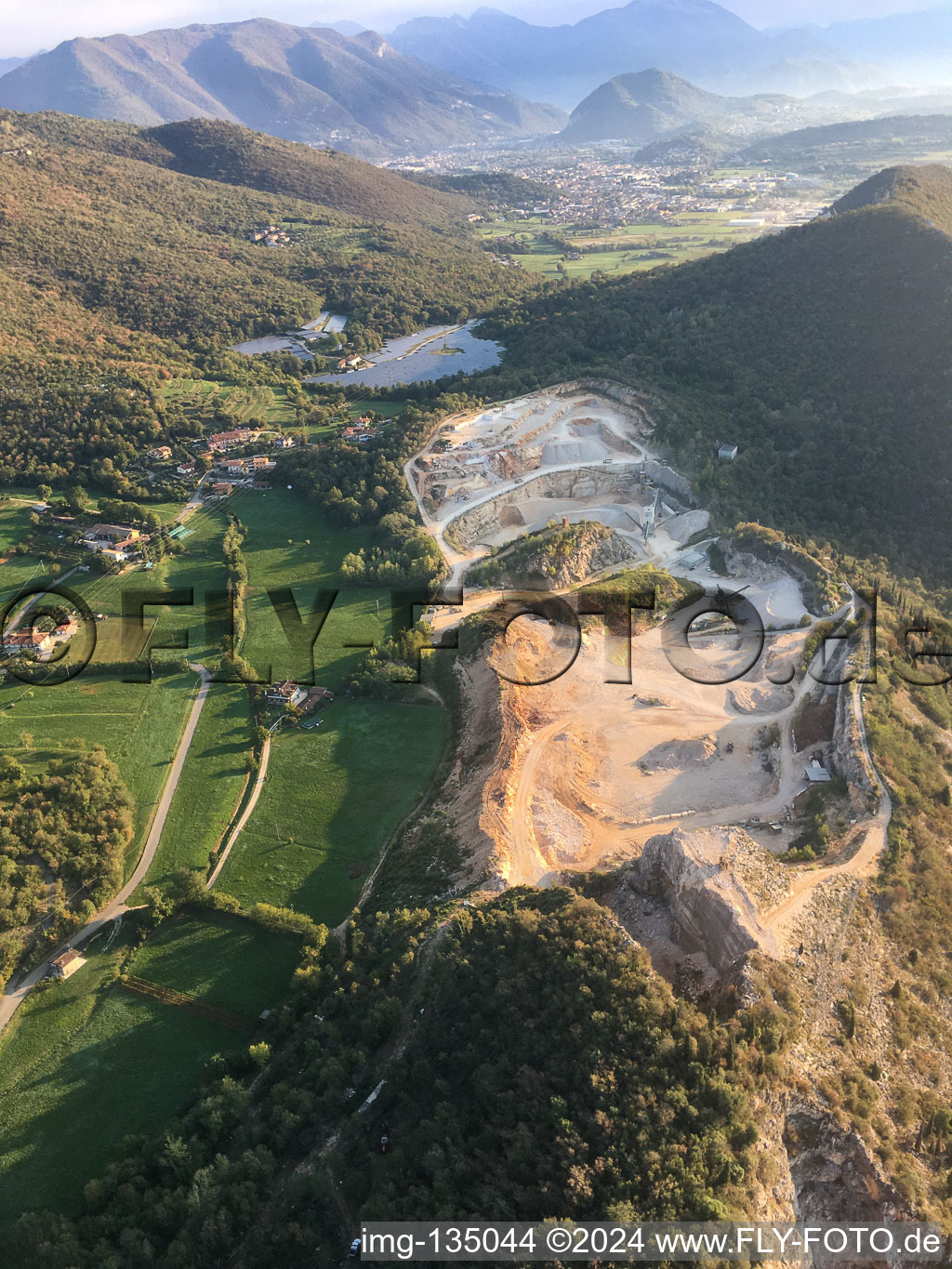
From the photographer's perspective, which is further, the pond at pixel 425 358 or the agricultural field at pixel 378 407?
the pond at pixel 425 358

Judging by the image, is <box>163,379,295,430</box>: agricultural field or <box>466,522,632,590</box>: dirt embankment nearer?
<box>466,522,632,590</box>: dirt embankment

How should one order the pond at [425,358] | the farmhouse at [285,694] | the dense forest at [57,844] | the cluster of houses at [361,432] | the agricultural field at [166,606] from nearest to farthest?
the dense forest at [57,844] → the farmhouse at [285,694] → the agricultural field at [166,606] → the cluster of houses at [361,432] → the pond at [425,358]

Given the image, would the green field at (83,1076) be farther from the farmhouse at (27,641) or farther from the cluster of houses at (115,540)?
the cluster of houses at (115,540)

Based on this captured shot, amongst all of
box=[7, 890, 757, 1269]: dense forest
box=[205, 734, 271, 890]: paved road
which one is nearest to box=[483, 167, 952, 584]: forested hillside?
box=[205, 734, 271, 890]: paved road

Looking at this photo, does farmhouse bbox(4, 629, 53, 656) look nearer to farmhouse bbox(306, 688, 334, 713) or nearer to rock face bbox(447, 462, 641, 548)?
farmhouse bbox(306, 688, 334, 713)

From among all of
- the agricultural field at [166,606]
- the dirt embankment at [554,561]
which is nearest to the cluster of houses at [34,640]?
the agricultural field at [166,606]
